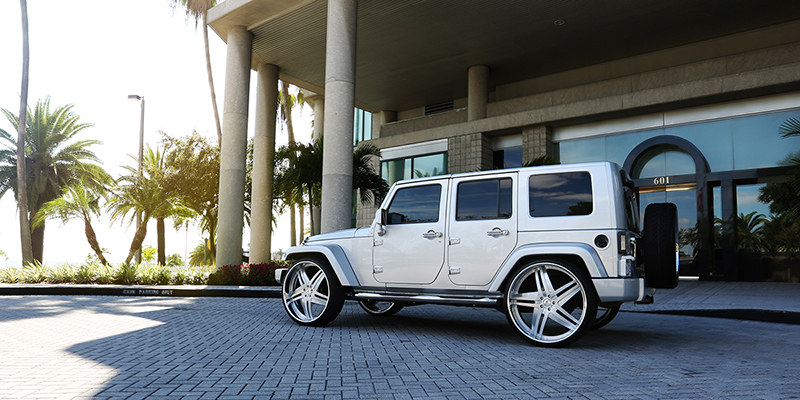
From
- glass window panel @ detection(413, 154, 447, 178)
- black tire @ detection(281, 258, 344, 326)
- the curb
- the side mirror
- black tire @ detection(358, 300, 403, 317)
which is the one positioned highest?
glass window panel @ detection(413, 154, 447, 178)

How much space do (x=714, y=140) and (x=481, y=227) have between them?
1403 centimetres

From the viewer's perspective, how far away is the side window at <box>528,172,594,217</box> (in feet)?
19.2

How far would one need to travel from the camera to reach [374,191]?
18938 millimetres

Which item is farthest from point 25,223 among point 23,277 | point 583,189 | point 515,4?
point 583,189

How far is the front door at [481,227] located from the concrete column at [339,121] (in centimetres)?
759

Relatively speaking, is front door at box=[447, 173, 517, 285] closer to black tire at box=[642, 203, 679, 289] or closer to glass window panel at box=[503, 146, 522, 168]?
black tire at box=[642, 203, 679, 289]

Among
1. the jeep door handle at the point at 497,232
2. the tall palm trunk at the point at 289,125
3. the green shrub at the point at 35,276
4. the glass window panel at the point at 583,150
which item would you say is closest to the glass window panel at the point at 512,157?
the glass window panel at the point at 583,150

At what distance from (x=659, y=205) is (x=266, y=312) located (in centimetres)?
668

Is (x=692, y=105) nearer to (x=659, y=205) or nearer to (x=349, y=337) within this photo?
(x=659, y=205)

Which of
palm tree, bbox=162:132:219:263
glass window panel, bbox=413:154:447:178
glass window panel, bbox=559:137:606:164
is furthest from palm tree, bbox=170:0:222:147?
glass window panel, bbox=559:137:606:164

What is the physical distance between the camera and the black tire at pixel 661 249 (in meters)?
5.93

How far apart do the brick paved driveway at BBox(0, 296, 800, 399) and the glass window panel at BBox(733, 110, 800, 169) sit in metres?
10.1

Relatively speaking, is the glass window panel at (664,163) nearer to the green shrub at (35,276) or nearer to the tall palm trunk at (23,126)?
the green shrub at (35,276)

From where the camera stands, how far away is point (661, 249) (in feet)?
19.6
